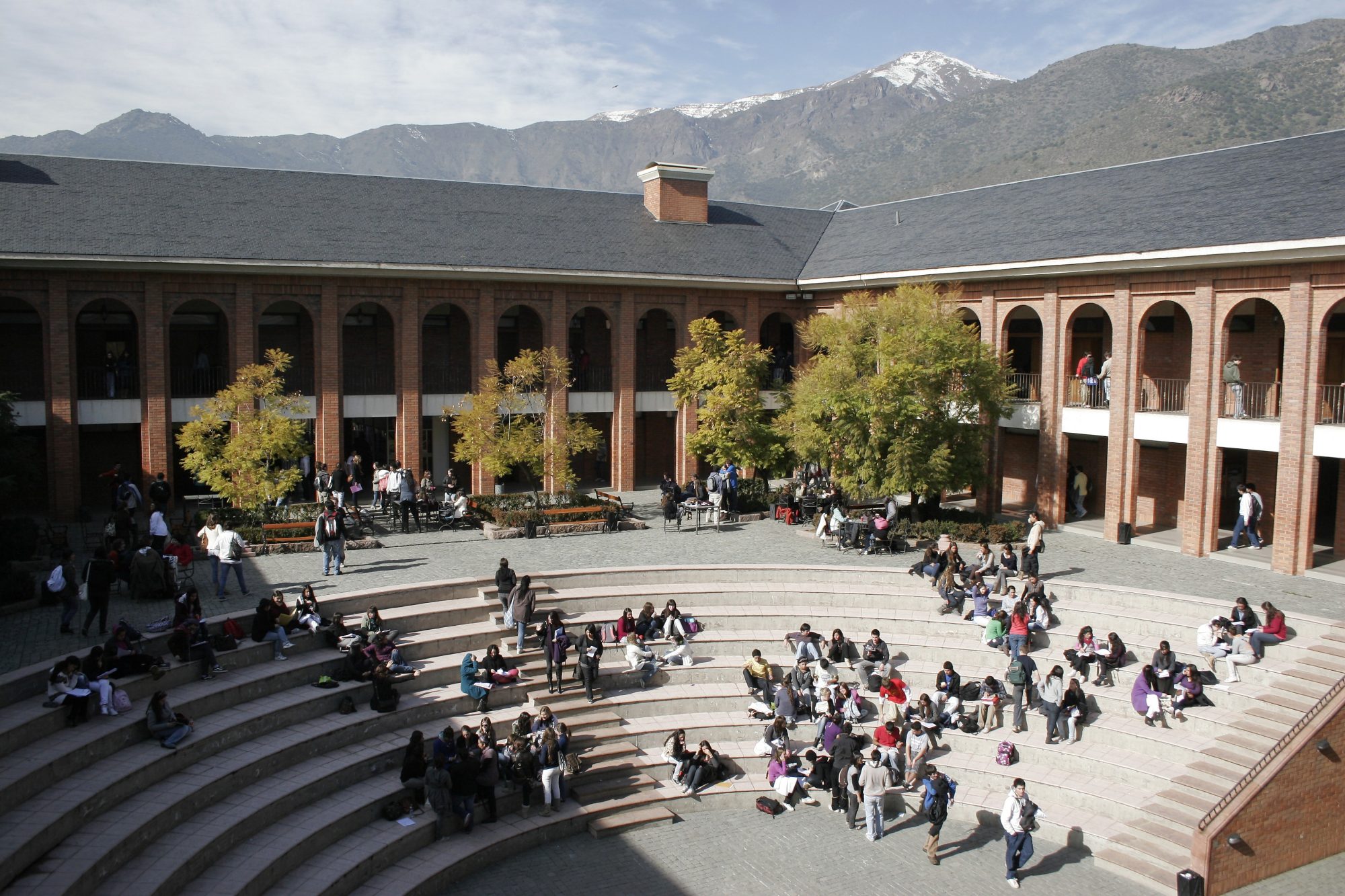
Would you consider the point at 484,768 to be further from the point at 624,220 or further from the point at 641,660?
the point at 624,220

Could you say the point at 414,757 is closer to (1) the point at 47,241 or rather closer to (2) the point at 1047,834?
(2) the point at 1047,834

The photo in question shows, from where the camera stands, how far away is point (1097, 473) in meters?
30.9

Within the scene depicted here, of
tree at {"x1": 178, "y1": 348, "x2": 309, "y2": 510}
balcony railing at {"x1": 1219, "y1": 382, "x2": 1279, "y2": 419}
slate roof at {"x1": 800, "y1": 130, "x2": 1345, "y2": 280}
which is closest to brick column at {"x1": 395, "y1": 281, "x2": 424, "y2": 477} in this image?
tree at {"x1": 178, "y1": 348, "x2": 309, "y2": 510}

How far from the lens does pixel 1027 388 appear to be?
3055 cm

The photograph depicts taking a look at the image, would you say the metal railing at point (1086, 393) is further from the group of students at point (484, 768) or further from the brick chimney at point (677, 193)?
the group of students at point (484, 768)

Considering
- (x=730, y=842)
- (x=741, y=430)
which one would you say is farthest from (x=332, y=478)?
(x=730, y=842)

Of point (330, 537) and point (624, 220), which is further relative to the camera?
point (624, 220)

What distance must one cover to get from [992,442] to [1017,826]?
1660cm

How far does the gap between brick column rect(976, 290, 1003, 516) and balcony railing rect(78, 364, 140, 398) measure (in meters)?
23.4

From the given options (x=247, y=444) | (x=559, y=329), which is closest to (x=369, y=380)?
(x=559, y=329)

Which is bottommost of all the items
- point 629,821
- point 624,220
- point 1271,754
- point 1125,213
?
point 629,821

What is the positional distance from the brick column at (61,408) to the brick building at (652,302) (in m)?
0.05

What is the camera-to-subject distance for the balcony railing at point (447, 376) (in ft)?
110

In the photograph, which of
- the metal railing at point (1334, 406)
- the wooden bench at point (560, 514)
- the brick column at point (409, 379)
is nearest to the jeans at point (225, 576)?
the wooden bench at point (560, 514)
